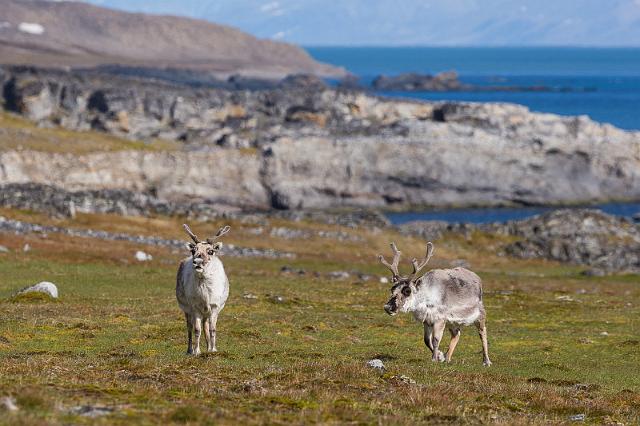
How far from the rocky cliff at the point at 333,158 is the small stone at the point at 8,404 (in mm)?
106088

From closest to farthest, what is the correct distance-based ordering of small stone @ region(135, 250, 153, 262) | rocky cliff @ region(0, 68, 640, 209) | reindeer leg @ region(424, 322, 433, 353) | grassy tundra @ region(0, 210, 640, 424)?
grassy tundra @ region(0, 210, 640, 424), reindeer leg @ region(424, 322, 433, 353), small stone @ region(135, 250, 153, 262), rocky cliff @ region(0, 68, 640, 209)

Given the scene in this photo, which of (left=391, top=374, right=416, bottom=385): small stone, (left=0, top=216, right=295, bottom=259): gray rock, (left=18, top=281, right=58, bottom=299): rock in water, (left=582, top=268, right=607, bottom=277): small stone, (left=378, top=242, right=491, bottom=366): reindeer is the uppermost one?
(left=378, top=242, right=491, bottom=366): reindeer

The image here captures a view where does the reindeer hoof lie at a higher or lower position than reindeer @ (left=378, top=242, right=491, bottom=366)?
lower

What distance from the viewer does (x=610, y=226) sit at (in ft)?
310

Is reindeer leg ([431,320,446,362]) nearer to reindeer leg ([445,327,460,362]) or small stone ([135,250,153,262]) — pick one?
reindeer leg ([445,327,460,362])

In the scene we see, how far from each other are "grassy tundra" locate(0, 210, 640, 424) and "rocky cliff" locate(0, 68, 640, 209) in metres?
67.2

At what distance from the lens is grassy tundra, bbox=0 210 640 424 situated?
18266 millimetres

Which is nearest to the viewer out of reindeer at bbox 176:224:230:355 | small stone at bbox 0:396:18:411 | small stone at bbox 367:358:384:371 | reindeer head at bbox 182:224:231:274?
small stone at bbox 0:396:18:411

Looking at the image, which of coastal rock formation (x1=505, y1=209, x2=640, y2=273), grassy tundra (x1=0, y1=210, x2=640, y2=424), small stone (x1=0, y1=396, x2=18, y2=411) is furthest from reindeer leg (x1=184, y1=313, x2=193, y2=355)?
coastal rock formation (x1=505, y1=209, x2=640, y2=273)

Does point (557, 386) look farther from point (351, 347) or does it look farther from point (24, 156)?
point (24, 156)

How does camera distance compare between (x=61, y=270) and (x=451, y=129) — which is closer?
(x=61, y=270)

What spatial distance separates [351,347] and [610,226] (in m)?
67.8

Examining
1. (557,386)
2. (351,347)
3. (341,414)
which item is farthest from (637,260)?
(341,414)

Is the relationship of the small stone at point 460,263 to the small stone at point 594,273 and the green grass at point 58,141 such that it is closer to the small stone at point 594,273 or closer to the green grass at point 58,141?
the small stone at point 594,273
